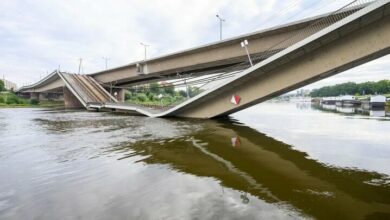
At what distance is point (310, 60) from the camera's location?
15680 mm

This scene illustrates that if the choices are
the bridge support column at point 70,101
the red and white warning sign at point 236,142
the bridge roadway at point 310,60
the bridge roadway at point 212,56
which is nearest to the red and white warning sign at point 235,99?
the bridge roadway at point 310,60

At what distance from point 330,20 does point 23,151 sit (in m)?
17.5

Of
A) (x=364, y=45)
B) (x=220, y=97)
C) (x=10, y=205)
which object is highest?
(x=364, y=45)

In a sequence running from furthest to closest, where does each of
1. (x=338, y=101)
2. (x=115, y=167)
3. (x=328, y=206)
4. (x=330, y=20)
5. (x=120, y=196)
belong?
(x=338, y=101) < (x=330, y=20) < (x=115, y=167) < (x=120, y=196) < (x=328, y=206)

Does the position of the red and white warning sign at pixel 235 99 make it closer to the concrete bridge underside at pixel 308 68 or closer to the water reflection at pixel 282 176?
the concrete bridge underside at pixel 308 68

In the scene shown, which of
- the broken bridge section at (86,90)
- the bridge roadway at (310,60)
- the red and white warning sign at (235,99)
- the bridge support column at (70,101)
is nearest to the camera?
the bridge roadway at (310,60)

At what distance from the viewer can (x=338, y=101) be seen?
69.9 m

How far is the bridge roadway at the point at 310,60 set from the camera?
12875mm

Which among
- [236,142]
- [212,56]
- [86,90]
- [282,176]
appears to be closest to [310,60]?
[236,142]

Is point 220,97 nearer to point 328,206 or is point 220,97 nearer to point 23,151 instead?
point 23,151

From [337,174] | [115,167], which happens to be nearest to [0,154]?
[115,167]

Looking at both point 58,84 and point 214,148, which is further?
point 58,84

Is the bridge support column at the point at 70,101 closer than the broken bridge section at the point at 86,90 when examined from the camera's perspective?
No

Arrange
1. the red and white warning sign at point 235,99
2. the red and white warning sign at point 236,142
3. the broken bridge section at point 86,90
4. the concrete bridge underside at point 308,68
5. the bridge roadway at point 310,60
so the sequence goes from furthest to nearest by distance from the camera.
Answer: the broken bridge section at point 86,90
the red and white warning sign at point 235,99
the concrete bridge underside at point 308,68
the bridge roadway at point 310,60
the red and white warning sign at point 236,142
